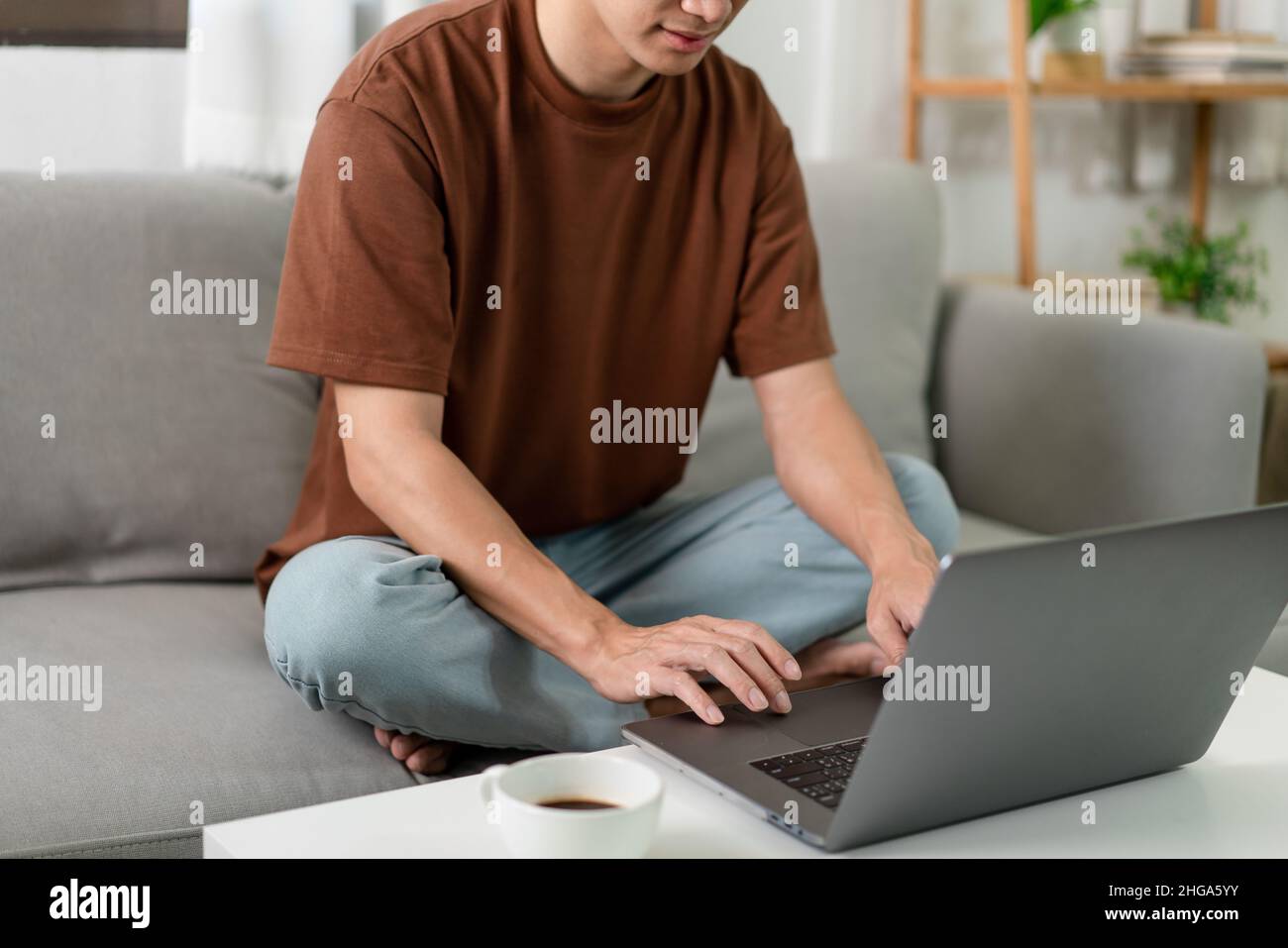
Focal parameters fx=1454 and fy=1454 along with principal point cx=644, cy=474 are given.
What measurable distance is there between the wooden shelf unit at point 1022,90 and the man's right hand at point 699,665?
146 cm

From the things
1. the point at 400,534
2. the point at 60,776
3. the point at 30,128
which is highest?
the point at 30,128

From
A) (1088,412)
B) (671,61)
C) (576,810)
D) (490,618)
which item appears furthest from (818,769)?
(1088,412)

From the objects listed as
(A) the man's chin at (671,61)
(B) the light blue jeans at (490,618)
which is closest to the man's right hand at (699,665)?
(B) the light blue jeans at (490,618)

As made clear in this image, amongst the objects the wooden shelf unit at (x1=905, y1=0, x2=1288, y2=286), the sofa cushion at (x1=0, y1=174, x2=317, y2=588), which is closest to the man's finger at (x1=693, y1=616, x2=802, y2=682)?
the sofa cushion at (x1=0, y1=174, x2=317, y2=588)

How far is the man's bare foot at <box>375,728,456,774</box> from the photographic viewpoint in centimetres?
112

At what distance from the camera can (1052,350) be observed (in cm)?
179

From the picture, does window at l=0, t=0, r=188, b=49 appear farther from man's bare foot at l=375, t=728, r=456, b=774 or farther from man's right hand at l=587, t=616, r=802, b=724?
man's right hand at l=587, t=616, r=802, b=724

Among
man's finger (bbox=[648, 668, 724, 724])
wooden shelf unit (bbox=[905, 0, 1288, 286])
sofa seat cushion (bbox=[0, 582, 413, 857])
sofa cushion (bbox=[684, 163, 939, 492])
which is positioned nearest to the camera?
man's finger (bbox=[648, 668, 724, 724])

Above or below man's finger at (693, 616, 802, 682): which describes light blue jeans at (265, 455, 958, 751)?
below

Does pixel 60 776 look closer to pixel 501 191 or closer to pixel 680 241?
pixel 501 191

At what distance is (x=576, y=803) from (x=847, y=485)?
2.25ft

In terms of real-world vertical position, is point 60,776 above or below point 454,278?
below
